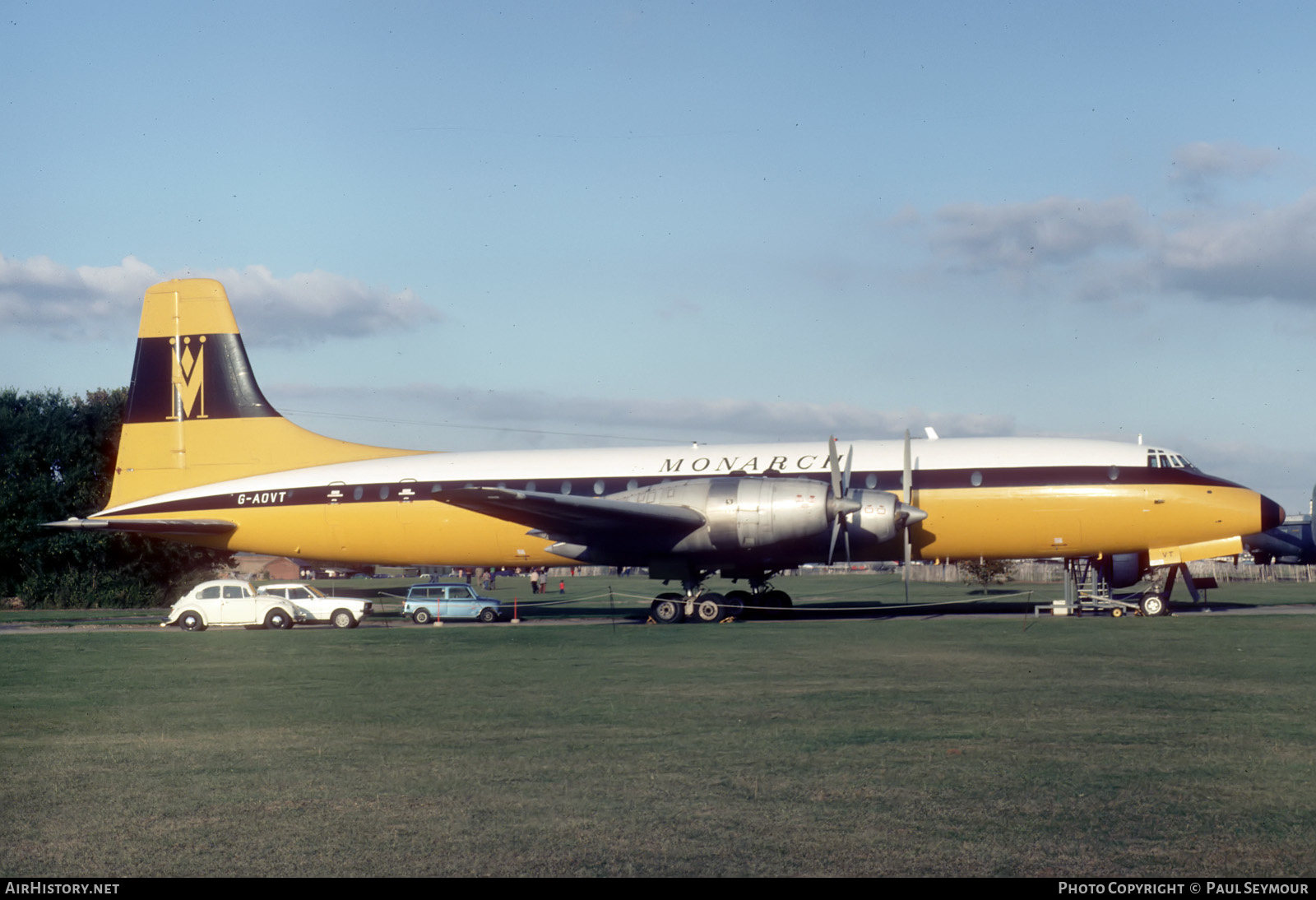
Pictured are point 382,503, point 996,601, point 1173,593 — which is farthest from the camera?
point 1173,593

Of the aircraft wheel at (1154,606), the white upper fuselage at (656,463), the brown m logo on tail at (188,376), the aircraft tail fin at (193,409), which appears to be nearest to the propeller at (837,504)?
the white upper fuselage at (656,463)

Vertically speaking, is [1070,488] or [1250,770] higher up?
[1070,488]

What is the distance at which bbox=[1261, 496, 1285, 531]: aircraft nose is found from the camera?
29.1 metres

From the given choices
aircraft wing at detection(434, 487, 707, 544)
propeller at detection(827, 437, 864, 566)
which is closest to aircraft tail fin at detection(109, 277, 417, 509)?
aircraft wing at detection(434, 487, 707, 544)

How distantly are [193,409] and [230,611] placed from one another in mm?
8052

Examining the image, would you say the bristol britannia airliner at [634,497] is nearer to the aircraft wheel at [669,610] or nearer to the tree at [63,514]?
the aircraft wheel at [669,610]

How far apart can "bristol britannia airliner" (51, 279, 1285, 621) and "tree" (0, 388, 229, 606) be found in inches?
650

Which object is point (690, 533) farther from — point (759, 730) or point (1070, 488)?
point (759, 730)

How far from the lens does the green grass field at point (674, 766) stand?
23.0 ft

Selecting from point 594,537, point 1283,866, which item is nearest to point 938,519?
point 594,537

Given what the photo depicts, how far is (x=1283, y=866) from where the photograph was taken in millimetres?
6605

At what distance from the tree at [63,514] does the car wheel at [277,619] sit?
74.8 ft
